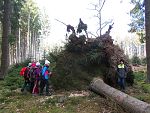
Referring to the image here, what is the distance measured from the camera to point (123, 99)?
419 inches

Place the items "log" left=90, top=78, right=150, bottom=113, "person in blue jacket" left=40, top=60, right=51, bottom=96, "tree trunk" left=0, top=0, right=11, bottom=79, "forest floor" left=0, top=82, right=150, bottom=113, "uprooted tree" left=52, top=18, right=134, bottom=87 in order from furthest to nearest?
"tree trunk" left=0, top=0, right=11, bottom=79
"uprooted tree" left=52, top=18, right=134, bottom=87
"person in blue jacket" left=40, top=60, right=51, bottom=96
"forest floor" left=0, top=82, right=150, bottom=113
"log" left=90, top=78, right=150, bottom=113

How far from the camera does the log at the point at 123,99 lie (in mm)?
9344

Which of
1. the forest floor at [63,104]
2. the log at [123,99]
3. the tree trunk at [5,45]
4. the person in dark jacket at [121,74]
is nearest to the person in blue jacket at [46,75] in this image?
the forest floor at [63,104]

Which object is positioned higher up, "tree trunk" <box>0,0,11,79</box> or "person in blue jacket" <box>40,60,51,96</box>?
"tree trunk" <box>0,0,11,79</box>

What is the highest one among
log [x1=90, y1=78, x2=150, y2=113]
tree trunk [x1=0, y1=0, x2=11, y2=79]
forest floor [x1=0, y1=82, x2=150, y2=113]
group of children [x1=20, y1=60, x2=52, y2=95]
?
tree trunk [x1=0, y1=0, x2=11, y2=79]

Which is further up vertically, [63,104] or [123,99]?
[123,99]

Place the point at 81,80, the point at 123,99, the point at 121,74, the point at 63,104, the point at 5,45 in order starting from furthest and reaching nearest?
the point at 5,45, the point at 81,80, the point at 121,74, the point at 63,104, the point at 123,99

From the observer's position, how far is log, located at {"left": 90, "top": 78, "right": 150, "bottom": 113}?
30.7 ft

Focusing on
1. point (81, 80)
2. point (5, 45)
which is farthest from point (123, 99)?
point (5, 45)

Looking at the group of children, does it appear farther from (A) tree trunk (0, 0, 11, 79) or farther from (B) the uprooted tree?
(A) tree trunk (0, 0, 11, 79)

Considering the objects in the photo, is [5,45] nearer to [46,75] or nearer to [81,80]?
[81,80]

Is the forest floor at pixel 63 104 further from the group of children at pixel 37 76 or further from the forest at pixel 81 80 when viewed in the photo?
the group of children at pixel 37 76

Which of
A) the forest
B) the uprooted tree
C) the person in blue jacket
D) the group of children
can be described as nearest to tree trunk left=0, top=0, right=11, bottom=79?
the forest

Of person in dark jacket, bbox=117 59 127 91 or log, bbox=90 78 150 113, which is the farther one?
person in dark jacket, bbox=117 59 127 91
